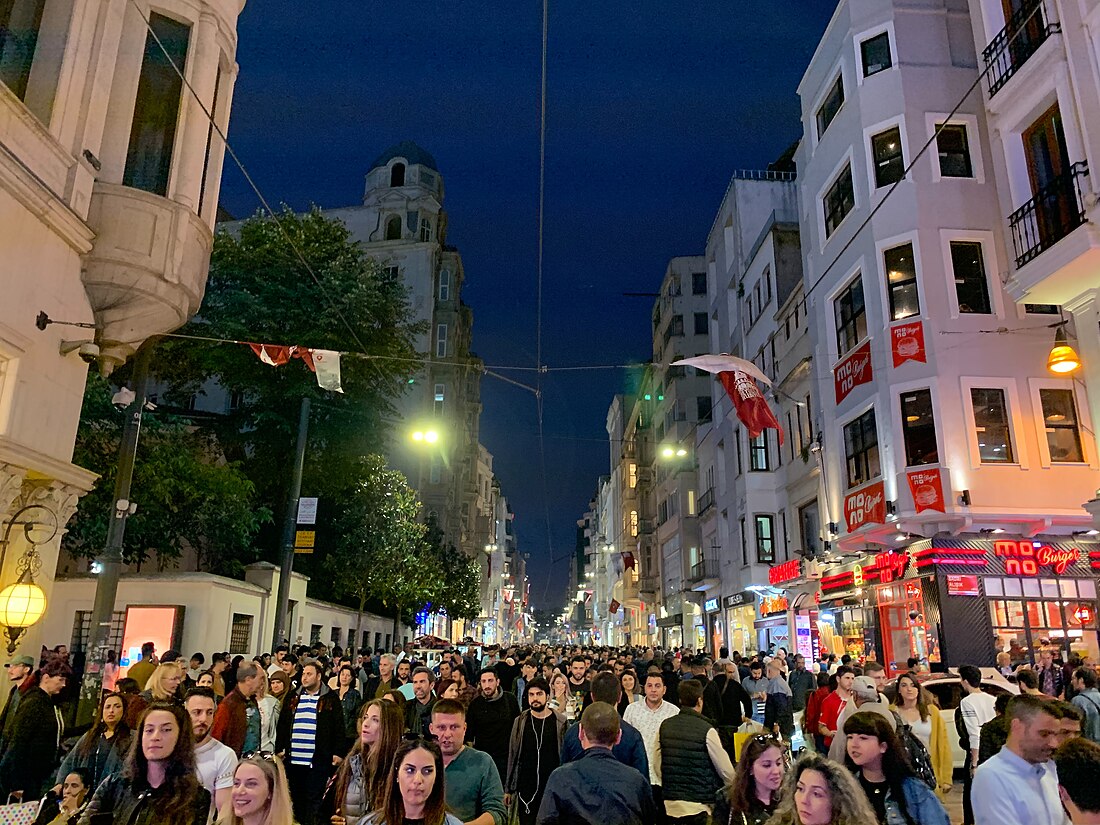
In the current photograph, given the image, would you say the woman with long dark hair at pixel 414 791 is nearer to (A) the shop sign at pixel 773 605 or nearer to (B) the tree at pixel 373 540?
(A) the shop sign at pixel 773 605

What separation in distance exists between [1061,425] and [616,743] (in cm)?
1722

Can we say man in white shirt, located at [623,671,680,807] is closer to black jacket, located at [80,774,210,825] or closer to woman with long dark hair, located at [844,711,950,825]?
woman with long dark hair, located at [844,711,950,825]

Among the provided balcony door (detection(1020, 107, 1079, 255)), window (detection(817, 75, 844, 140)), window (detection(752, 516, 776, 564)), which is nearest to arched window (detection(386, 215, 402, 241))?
window (detection(752, 516, 776, 564))

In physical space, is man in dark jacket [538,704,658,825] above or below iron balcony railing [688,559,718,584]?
below

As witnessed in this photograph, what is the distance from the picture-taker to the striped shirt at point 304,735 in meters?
7.55

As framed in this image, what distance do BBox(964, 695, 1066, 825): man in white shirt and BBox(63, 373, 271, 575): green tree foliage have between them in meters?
19.3

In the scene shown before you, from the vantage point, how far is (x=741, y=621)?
3459 centimetres

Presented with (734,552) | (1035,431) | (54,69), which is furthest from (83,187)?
(734,552)

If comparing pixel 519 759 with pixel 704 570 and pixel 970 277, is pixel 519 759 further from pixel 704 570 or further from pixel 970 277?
pixel 704 570

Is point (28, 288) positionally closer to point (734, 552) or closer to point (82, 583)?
point (82, 583)

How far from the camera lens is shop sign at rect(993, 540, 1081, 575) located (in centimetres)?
1792

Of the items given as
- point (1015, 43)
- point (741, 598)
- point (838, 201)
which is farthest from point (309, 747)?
point (741, 598)

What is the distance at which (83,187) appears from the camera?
12.8 metres

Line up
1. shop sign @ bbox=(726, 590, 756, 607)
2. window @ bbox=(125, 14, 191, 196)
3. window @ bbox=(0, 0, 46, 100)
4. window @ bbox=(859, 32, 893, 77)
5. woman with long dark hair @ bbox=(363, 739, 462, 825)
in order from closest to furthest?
1. woman with long dark hair @ bbox=(363, 739, 462, 825)
2. window @ bbox=(0, 0, 46, 100)
3. window @ bbox=(125, 14, 191, 196)
4. window @ bbox=(859, 32, 893, 77)
5. shop sign @ bbox=(726, 590, 756, 607)
